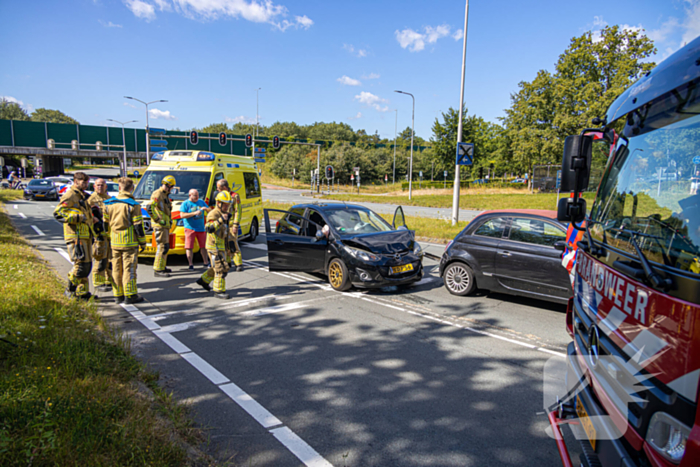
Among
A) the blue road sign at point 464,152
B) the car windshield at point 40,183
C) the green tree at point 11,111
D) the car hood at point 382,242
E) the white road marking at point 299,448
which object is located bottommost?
the white road marking at point 299,448

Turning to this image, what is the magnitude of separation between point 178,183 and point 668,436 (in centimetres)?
1114

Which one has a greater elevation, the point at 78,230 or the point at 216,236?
the point at 78,230

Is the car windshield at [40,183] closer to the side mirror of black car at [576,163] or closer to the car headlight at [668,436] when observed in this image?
the side mirror of black car at [576,163]

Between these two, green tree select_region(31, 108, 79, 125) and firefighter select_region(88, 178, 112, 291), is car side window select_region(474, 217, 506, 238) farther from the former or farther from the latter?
green tree select_region(31, 108, 79, 125)

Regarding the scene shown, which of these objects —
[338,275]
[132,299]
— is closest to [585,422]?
[338,275]

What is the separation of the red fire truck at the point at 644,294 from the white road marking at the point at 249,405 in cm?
166

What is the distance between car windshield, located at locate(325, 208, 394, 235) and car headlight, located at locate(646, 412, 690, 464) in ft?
21.1

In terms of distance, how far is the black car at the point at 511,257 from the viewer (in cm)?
643

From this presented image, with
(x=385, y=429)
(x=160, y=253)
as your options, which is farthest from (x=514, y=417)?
(x=160, y=253)

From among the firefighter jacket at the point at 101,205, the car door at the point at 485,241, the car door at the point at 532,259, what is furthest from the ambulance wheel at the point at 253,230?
the car door at the point at 532,259

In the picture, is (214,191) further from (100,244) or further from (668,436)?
(668,436)

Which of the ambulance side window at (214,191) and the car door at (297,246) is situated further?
the ambulance side window at (214,191)

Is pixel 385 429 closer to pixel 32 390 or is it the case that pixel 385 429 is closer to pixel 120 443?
pixel 120 443

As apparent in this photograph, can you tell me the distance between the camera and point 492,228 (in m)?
7.34
